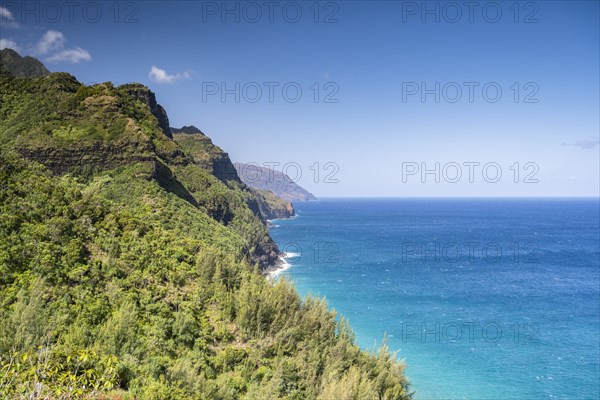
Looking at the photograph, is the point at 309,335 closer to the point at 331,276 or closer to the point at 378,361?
the point at 378,361

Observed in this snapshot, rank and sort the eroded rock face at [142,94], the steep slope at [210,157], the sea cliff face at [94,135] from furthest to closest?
1. the steep slope at [210,157]
2. the eroded rock face at [142,94]
3. the sea cliff face at [94,135]

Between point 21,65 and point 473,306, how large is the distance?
165 meters

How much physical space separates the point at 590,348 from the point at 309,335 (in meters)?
47.6

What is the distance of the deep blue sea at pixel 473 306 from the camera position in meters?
43.3

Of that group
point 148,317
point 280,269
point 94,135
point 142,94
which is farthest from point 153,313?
point 142,94

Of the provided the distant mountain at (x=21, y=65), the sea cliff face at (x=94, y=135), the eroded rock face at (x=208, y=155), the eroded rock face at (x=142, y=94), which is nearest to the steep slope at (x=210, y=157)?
the eroded rock face at (x=208, y=155)

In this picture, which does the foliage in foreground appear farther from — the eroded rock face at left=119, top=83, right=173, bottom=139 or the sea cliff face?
the eroded rock face at left=119, top=83, right=173, bottom=139

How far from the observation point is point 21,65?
132 meters

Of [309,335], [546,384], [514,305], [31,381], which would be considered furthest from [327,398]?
[514,305]

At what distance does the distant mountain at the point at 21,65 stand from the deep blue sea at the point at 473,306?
109 m

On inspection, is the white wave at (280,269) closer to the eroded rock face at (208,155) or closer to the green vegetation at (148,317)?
the eroded rock face at (208,155)

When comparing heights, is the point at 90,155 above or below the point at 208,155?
below

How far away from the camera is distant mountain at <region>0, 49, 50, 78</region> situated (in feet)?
420

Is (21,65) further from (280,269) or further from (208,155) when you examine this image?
(280,269)
